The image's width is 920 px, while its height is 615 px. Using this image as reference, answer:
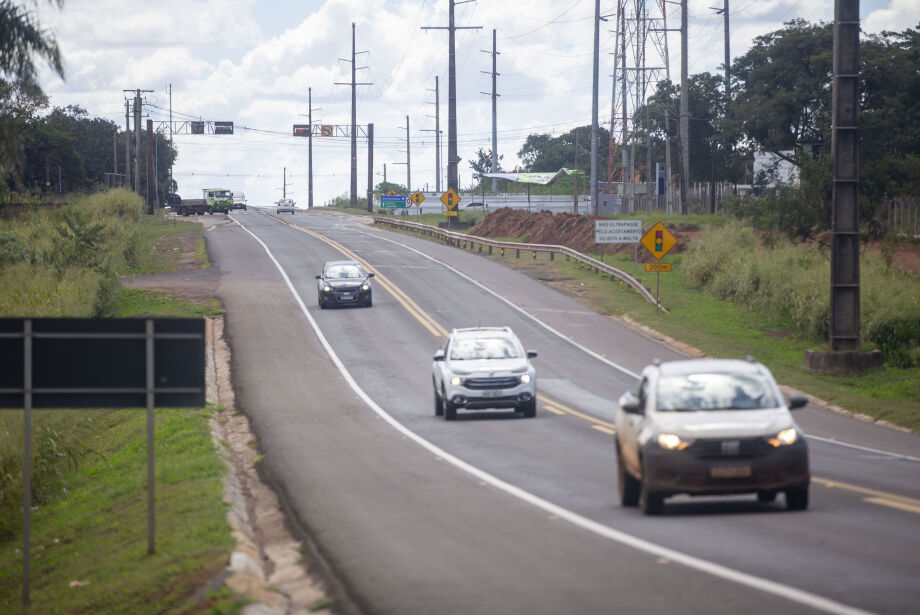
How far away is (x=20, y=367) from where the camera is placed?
39.3 feet

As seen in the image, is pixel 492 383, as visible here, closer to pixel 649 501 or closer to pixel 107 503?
pixel 107 503

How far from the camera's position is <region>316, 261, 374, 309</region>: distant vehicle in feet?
133

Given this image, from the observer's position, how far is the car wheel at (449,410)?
22250 millimetres

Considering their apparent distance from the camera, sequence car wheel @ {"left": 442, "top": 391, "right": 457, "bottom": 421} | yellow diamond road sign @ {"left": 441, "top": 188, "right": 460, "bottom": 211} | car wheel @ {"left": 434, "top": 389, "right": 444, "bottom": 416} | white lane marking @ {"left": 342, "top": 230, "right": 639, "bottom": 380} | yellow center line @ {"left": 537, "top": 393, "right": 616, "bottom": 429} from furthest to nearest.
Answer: yellow diamond road sign @ {"left": 441, "top": 188, "right": 460, "bottom": 211} < white lane marking @ {"left": 342, "top": 230, "right": 639, "bottom": 380} < car wheel @ {"left": 434, "top": 389, "right": 444, "bottom": 416} < car wheel @ {"left": 442, "top": 391, "right": 457, "bottom": 421} < yellow center line @ {"left": 537, "top": 393, "right": 616, "bottom": 429}

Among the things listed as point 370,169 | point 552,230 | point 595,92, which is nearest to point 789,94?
point 595,92

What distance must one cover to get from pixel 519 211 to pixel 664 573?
63.0 m

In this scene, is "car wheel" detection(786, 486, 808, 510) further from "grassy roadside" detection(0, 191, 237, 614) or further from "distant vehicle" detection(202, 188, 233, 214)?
"distant vehicle" detection(202, 188, 233, 214)

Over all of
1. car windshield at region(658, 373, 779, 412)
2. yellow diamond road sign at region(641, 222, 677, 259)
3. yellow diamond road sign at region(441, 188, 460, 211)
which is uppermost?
yellow diamond road sign at region(441, 188, 460, 211)

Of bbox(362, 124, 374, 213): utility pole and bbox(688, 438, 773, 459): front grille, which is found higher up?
bbox(362, 124, 374, 213): utility pole

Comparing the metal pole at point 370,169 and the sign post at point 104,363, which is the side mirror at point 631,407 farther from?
the metal pole at point 370,169

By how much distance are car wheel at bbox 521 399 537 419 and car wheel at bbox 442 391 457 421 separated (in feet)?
4.70

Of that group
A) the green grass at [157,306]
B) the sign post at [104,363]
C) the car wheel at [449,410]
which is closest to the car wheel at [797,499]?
the sign post at [104,363]

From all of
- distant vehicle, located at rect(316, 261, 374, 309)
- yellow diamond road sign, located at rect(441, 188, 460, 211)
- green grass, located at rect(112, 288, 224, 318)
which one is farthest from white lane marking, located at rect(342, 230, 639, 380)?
green grass, located at rect(112, 288, 224, 318)

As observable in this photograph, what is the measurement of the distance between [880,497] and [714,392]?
9.12 ft
